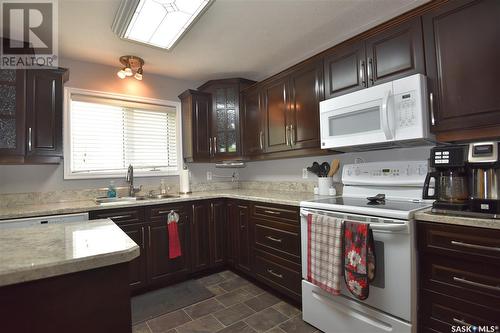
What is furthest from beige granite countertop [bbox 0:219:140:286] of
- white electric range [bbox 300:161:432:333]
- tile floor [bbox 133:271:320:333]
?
white electric range [bbox 300:161:432:333]

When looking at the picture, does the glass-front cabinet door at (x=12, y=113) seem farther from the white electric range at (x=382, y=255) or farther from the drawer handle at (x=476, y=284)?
the drawer handle at (x=476, y=284)


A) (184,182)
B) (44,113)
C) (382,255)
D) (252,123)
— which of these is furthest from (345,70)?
(44,113)

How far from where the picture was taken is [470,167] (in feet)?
4.65

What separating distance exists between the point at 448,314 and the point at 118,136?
334cm

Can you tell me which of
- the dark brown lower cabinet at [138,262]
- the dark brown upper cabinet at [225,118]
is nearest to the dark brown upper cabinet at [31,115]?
the dark brown lower cabinet at [138,262]

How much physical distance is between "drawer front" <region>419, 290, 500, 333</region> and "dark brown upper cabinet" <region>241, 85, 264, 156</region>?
2.04m

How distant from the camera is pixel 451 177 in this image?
1.49 meters

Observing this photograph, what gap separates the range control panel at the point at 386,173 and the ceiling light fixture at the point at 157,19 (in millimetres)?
1750

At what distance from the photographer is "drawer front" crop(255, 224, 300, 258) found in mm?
2141

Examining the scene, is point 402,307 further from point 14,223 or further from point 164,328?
point 14,223

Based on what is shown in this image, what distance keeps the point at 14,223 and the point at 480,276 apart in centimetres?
302

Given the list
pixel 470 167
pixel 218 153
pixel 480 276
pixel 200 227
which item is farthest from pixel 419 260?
pixel 218 153

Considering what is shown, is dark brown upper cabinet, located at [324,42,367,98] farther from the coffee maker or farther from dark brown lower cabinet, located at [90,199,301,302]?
dark brown lower cabinet, located at [90,199,301,302]

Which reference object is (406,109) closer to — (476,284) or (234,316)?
(476,284)
